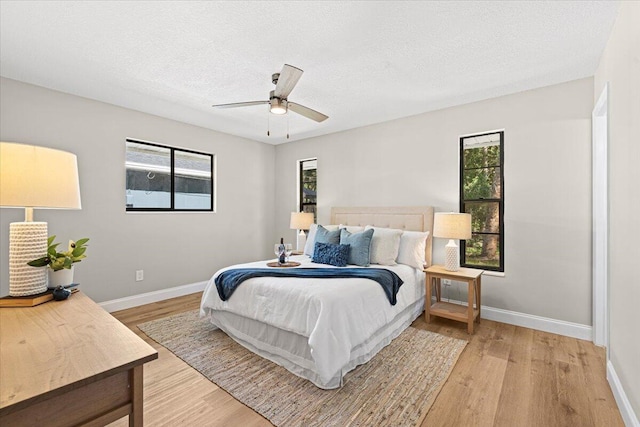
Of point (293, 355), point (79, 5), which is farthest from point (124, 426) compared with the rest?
point (79, 5)

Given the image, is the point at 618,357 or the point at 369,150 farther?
the point at 369,150

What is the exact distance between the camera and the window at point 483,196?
351 centimetres

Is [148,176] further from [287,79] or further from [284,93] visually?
[287,79]

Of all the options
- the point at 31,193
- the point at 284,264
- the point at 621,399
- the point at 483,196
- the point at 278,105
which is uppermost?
the point at 278,105

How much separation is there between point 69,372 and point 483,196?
392 centimetres

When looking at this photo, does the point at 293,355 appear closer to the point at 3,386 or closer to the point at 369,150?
the point at 3,386

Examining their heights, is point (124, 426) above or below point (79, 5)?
below

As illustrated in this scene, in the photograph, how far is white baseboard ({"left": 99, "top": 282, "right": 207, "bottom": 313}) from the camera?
3.72 m

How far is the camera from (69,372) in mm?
810

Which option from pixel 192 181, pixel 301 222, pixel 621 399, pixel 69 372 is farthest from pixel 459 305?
pixel 192 181

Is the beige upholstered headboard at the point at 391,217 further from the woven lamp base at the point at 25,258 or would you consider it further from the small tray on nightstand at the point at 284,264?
the woven lamp base at the point at 25,258

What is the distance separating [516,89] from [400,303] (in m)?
2.62

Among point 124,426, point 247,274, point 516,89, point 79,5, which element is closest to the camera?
point 124,426

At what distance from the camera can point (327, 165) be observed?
507cm
